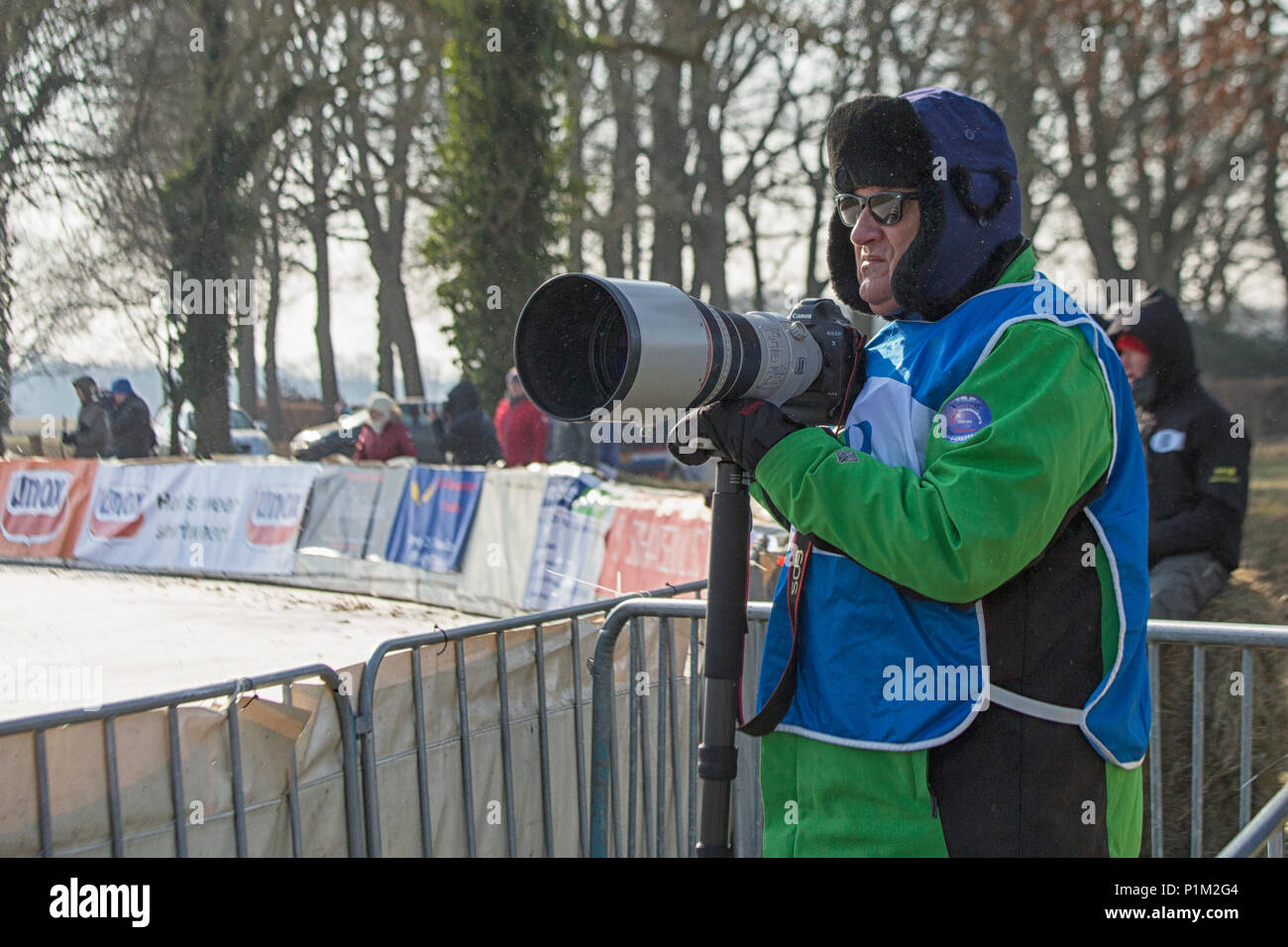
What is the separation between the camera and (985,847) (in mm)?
1730

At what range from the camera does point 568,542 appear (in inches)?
275

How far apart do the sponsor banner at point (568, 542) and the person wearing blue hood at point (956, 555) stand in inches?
189

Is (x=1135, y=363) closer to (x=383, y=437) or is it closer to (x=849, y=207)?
(x=849, y=207)

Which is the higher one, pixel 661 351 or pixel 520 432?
pixel 661 351

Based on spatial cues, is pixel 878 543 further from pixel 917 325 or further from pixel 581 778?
pixel 581 778

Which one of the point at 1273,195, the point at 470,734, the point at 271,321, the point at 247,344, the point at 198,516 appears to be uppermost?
the point at 1273,195

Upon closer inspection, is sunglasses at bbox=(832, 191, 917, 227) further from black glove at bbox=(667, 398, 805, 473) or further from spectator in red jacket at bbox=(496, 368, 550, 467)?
spectator in red jacket at bbox=(496, 368, 550, 467)

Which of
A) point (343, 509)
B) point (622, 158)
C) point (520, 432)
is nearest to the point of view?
point (343, 509)

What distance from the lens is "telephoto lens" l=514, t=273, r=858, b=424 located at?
5.56ft

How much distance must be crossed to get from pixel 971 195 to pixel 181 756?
1873mm

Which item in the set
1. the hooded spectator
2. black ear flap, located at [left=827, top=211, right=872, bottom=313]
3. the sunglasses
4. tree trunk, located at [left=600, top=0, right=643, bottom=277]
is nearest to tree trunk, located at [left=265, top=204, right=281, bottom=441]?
the hooded spectator

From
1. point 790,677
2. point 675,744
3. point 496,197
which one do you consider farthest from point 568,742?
point 496,197

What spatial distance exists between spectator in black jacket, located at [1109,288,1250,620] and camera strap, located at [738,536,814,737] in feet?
9.83
